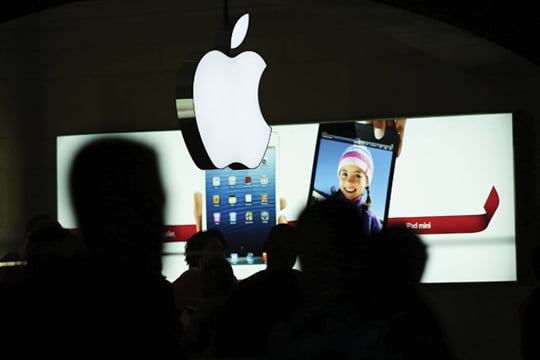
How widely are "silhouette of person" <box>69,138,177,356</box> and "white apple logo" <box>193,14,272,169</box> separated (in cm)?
82

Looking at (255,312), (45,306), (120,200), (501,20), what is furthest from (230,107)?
(501,20)

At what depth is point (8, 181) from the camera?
5.72 metres

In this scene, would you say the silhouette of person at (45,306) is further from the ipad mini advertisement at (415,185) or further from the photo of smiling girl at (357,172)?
the photo of smiling girl at (357,172)

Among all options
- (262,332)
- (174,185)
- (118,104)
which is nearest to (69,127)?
(118,104)

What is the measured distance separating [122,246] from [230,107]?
4.30 ft

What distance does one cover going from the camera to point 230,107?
2482 mm

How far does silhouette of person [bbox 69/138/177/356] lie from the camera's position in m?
1.02

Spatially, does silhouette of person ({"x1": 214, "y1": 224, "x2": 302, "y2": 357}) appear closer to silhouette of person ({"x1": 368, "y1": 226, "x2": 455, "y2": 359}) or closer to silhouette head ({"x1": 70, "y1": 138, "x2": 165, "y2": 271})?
silhouette of person ({"x1": 368, "y1": 226, "x2": 455, "y2": 359})

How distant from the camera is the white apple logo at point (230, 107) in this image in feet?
7.59

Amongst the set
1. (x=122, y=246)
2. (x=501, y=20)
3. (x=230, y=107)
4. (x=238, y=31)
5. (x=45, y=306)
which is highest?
(x=501, y=20)

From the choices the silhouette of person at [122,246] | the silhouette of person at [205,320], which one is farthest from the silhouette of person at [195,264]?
the silhouette of person at [122,246]

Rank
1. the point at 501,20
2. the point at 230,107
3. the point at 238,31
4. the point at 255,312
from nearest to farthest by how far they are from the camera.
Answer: the point at 255,312
the point at 230,107
the point at 238,31
the point at 501,20

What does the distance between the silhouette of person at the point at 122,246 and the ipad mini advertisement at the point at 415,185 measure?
3338 mm

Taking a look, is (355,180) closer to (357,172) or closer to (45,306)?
(357,172)
